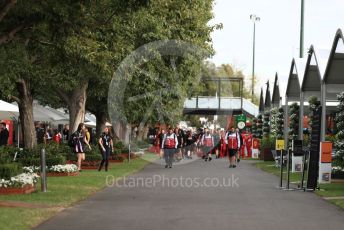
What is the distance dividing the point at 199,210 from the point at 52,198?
3.53m

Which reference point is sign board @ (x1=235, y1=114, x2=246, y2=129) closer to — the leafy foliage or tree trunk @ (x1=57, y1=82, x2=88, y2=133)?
tree trunk @ (x1=57, y1=82, x2=88, y2=133)

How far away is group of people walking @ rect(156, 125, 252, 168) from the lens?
28.9 meters

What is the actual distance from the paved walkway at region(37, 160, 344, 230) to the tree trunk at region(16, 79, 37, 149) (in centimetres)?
1043

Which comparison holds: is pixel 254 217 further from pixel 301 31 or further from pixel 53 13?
Result: pixel 301 31

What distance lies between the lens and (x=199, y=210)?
12.5m

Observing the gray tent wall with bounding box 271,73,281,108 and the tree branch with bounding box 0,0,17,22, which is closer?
the tree branch with bounding box 0,0,17,22

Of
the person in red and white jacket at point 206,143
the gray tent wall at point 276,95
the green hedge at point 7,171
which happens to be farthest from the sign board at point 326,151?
the person in red and white jacket at point 206,143

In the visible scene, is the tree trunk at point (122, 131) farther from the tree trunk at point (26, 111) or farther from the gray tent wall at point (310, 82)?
the gray tent wall at point (310, 82)

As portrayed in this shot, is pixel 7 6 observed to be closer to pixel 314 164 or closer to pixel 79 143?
pixel 314 164

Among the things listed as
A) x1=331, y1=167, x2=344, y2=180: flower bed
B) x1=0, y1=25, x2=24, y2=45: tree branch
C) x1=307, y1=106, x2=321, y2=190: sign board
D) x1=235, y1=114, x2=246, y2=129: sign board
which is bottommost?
x1=331, y1=167, x2=344, y2=180: flower bed

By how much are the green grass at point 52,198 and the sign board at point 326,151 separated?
6134mm

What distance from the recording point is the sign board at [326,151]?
19.0 m

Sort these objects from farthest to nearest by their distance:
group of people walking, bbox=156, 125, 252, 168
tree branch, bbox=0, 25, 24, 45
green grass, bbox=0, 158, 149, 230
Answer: group of people walking, bbox=156, 125, 252, 168
tree branch, bbox=0, 25, 24, 45
green grass, bbox=0, 158, 149, 230

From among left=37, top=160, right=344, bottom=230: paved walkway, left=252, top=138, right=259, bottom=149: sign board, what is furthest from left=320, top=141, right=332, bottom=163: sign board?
left=252, top=138, right=259, bottom=149: sign board
